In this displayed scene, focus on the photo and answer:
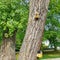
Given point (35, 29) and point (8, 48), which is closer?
point (35, 29)

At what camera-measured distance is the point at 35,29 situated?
18.7ft

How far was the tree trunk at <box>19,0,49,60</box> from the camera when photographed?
5.69 metres

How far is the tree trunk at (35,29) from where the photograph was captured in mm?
5688

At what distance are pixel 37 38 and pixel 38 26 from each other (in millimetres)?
276

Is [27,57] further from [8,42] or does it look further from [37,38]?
[8,42]

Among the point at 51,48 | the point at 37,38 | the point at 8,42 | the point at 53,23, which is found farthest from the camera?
the point at 51,48

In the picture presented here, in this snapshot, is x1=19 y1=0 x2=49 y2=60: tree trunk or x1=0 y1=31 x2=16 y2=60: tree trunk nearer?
x1=19 y1=0 x2=49 y2=60: tree trunk

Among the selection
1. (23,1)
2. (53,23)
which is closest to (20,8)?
(23,1)

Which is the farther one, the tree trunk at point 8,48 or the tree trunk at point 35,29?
the tree trunk at point 8,48

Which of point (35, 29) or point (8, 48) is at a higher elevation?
point (35, 29)

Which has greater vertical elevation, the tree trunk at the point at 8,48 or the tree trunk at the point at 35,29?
the tree trunk at the point at 35,29

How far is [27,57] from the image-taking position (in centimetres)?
579

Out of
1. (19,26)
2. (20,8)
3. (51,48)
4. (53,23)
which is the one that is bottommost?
(51,48)

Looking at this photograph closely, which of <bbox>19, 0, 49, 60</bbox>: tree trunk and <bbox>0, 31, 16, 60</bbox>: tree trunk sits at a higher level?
<bbox>19, 0, 49, 60</bbox>: tree trunk
